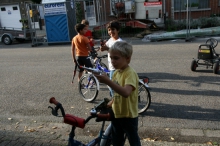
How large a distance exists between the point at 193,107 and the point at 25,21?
17.0 metres

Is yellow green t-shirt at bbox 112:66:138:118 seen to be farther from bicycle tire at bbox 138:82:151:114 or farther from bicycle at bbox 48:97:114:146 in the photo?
bicycle tire at bbox 138:82:151:114

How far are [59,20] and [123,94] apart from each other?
13.1 m

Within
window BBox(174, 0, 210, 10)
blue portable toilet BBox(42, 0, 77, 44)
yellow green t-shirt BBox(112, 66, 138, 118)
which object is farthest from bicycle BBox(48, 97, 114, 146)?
window BBox(174, 0, 210, 10)

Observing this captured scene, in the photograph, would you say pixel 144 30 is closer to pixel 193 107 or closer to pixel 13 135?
pixel 193 107

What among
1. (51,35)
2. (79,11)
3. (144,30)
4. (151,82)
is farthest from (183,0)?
(151,82)

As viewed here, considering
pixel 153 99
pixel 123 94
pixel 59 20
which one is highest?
pixel 59 20

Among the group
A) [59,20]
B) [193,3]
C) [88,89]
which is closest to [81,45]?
[88,89]

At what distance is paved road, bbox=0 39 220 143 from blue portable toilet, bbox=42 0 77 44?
532 cm

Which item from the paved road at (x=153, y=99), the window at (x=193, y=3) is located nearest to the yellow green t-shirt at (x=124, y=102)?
the paved road at (x=153, y=99)

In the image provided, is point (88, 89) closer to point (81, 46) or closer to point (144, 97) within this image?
point (81, 46)

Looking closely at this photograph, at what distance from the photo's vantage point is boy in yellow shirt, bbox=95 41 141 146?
224 centimetres

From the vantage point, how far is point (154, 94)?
5.53 meters

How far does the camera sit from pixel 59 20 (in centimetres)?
1436

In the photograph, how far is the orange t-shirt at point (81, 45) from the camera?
18.9 ft
